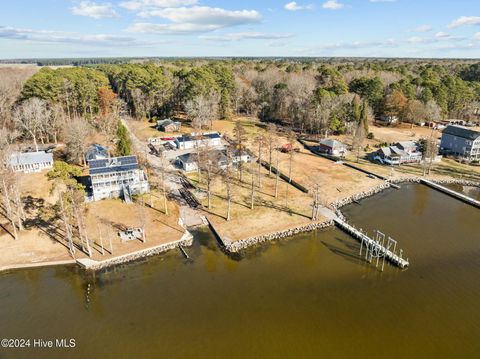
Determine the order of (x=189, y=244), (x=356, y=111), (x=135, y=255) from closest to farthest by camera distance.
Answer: (x=135, y=255)
(x=189, y=244)
(x=356, y=111)

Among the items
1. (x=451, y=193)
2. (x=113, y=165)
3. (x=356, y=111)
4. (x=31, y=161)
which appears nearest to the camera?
(x=113, y=165)

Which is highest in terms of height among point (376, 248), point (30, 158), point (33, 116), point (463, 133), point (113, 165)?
point (33, 116)

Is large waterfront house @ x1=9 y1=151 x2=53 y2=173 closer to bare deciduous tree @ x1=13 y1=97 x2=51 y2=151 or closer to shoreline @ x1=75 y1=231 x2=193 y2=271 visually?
bare deciduous tree @ x1=13 y1=97 x2=51 y2=151

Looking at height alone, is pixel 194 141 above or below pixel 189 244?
above

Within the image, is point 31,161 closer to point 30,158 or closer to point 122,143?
point 30,158

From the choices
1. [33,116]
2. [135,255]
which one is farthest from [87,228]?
[33,116]

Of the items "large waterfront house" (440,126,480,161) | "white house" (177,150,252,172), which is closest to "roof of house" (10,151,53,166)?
"white house" (177,150,252,172)

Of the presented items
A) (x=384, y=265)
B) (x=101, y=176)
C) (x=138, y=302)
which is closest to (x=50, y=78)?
(x=101, y=176)
